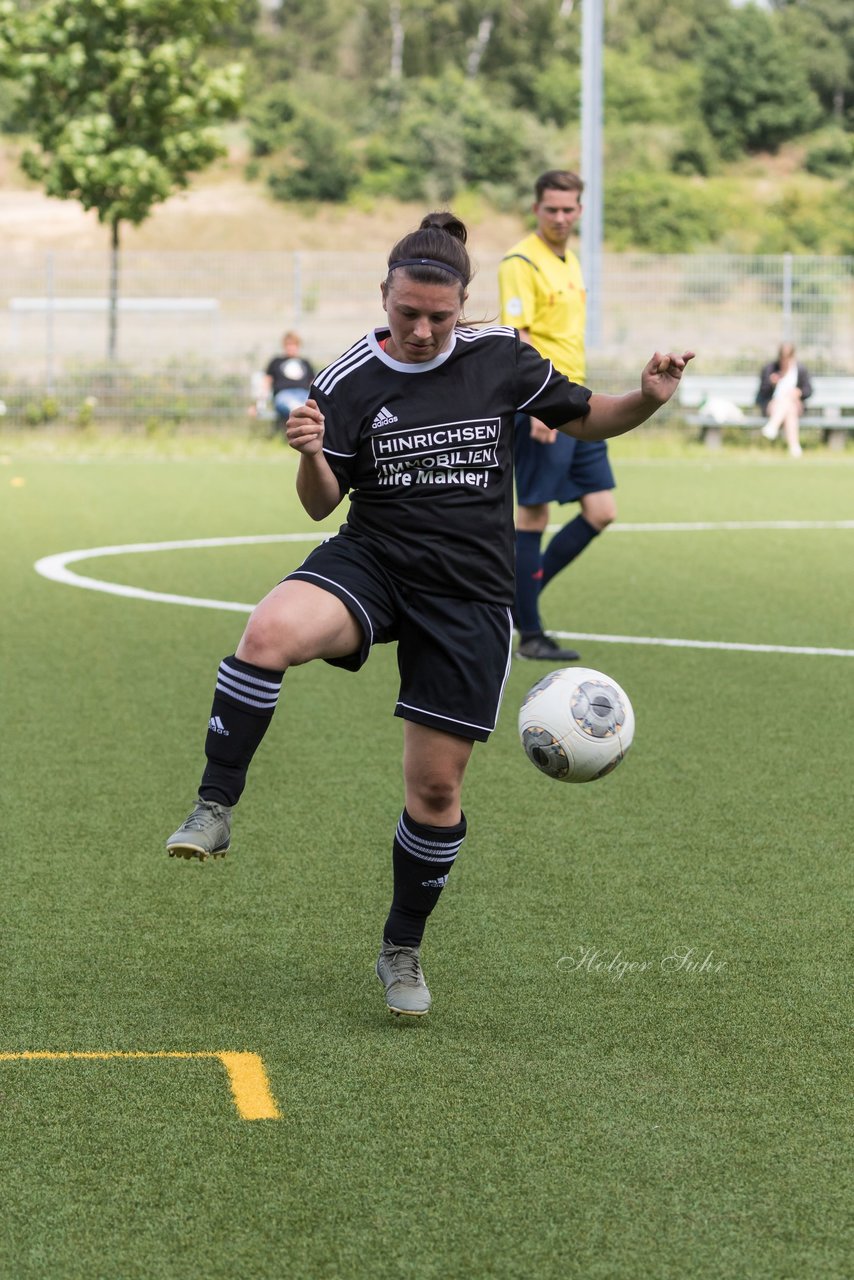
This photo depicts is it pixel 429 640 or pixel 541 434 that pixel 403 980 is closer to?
pixel 429 640

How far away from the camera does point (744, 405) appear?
24469mm

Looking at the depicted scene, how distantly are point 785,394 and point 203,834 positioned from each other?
66.7 feet

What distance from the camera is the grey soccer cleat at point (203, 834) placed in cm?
378

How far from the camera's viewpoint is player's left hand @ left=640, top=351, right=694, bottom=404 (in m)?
4.18

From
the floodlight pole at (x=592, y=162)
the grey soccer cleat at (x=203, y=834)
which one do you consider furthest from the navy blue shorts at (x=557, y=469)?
the floodlight pole at (x=592, y=162)

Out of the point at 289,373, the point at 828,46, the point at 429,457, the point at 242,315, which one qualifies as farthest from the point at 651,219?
the point at 429,457

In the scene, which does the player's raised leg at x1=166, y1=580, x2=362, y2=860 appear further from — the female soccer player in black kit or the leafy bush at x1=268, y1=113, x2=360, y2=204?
the leafy bush at x1=268, y1=113, x2=360, y2=204

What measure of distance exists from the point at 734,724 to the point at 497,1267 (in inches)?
188

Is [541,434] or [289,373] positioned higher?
[289,373]

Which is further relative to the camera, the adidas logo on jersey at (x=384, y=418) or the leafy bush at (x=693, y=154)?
the leafy bush at (x=693, y=154)

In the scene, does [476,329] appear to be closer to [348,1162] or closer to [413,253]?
[413,253]

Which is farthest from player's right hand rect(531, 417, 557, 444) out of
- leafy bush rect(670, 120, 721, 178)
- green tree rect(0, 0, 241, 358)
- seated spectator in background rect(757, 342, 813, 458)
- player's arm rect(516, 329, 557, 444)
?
leafy bush rect(670, 120, 721, 178)

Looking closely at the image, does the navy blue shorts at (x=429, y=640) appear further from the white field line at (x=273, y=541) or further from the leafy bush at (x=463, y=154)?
the leafy bush at (x=463, y=154)

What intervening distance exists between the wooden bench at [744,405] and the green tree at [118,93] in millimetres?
8144
